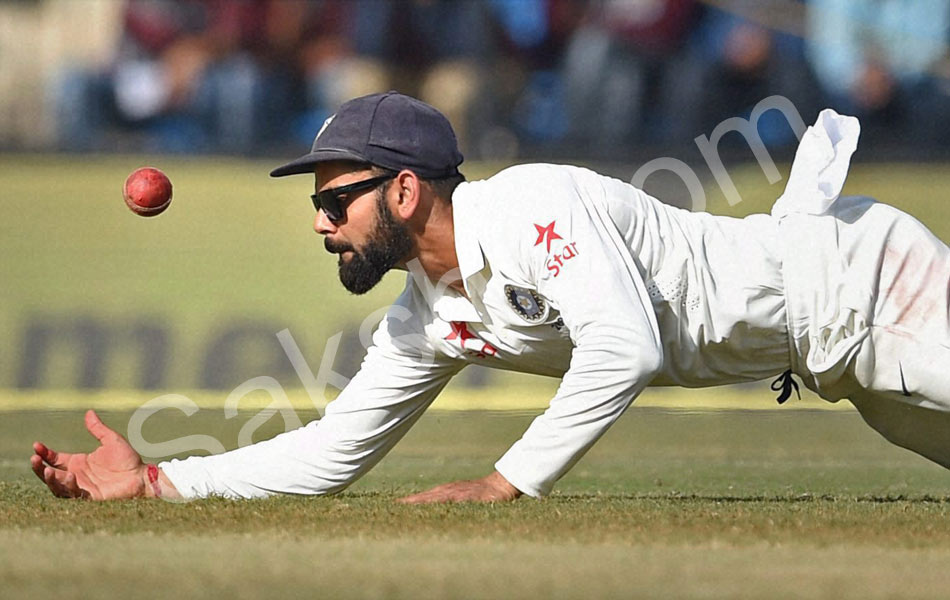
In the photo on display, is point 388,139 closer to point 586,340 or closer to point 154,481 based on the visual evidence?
point 586,340

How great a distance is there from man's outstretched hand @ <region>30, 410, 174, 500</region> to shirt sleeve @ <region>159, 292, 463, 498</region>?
0.36ft

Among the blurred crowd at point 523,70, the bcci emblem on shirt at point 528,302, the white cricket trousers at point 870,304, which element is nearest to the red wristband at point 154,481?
the bcci emblem on shirt at point 528,302

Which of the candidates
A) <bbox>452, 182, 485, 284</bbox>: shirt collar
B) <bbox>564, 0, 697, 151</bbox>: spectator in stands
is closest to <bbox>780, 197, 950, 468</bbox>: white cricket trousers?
<bbox>452, 182, 485, 284</bbox>: shirt collar

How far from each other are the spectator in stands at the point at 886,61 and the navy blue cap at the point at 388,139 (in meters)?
7.00

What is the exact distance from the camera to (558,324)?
4.77 m

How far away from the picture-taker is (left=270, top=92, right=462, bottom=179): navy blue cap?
4.81 m

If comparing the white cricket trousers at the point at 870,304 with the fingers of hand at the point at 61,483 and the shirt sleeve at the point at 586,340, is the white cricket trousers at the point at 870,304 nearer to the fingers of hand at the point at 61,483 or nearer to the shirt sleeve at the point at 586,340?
the shirt sleeve at the point at 586,340

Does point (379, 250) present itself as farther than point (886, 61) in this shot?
No

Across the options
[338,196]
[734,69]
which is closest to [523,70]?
[734,69]

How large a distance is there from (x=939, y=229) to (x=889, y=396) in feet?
19.6

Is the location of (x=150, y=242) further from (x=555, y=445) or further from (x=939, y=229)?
(x=555, y=445)

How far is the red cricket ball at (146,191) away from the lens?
555cm

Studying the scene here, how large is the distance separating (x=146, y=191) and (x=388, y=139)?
3.69 feet

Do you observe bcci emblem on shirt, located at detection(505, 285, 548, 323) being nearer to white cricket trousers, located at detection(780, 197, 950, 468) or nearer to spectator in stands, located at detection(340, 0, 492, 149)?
white cricket trousers, located at detection(780, 197, 950, 468)
